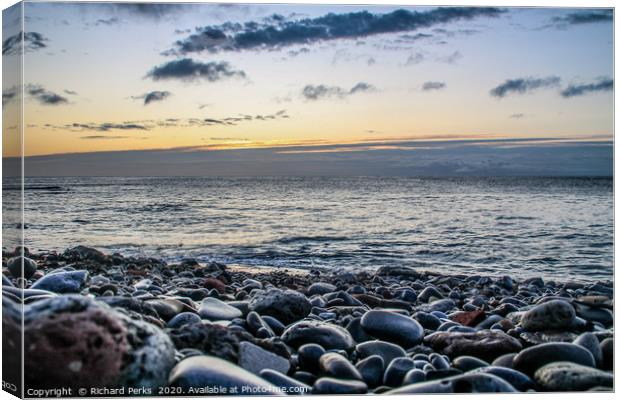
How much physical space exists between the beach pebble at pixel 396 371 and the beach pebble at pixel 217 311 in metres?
1.33

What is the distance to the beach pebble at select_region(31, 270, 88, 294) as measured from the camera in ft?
18.8

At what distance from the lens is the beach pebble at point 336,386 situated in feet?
16.4

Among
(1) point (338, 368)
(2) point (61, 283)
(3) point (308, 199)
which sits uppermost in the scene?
(3) point (308, 199)

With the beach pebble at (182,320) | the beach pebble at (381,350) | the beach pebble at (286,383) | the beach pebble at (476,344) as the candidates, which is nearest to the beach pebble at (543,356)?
the beach pebble at (476,344)

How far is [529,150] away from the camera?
6.68 m

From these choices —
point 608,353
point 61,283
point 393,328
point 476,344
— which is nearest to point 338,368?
point 393,328

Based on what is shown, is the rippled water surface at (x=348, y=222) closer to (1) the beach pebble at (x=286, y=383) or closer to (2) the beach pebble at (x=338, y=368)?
(2) the beach pebble at (x=338, y=368)

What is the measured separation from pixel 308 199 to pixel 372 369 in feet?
7.83

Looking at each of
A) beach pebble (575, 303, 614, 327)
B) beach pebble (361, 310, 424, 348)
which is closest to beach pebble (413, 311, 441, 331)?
beach pebble (361, 310, 424, 348)

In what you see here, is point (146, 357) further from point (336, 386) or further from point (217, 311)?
point (336, 386)

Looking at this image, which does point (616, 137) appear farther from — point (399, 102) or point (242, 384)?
point (242, 384)

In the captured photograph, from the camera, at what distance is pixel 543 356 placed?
5.20 metres

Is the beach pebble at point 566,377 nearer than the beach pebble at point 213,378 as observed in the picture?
No

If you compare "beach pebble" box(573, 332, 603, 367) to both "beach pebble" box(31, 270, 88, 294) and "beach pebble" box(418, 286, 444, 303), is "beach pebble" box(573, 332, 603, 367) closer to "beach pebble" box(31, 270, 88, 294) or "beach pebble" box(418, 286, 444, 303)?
"beach pebble" box(418, 286, 444, 303)
